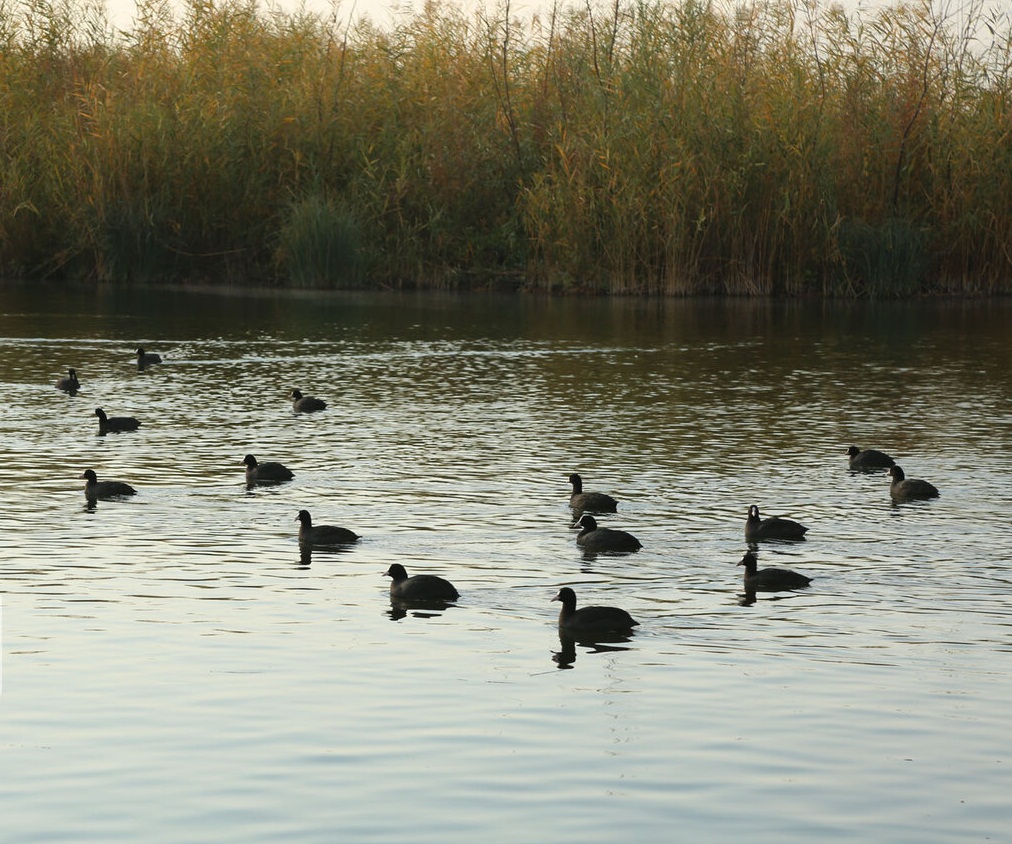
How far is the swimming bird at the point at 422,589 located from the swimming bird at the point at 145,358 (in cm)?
1355

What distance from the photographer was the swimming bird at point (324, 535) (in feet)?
40.4

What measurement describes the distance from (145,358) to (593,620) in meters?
15.0

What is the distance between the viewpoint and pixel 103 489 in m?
14.0

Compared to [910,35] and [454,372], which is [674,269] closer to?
[910,35]

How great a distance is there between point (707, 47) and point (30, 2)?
1532cm

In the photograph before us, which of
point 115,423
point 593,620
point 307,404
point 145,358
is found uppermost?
point 145,358

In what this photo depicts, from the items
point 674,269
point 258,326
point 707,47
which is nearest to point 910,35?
point 707,47

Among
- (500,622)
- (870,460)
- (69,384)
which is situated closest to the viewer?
(500,622)

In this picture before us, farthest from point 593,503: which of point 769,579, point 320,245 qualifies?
point 320,245

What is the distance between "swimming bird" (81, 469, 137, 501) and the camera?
46.0 ft

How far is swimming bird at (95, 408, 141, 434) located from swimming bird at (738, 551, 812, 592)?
8.93 m

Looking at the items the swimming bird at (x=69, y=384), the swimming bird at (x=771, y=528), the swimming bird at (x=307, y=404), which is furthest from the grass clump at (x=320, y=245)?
the swimming bird at (x=771, y=528)

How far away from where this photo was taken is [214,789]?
7395 millimetres

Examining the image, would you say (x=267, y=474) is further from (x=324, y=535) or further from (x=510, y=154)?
(x=510, y=154)
